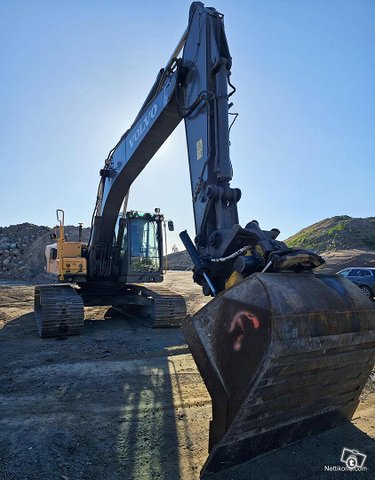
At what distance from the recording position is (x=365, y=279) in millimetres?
13516

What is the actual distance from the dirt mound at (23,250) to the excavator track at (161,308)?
60.5 feet

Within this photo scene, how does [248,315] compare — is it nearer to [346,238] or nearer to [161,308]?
[161,308]

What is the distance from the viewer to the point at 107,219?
8688 millimetres

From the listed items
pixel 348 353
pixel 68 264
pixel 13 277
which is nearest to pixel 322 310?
pixel 348 353

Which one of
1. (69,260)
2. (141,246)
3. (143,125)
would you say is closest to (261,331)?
(143,125)

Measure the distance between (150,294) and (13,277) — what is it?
1982cm

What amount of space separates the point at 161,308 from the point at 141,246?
1.60m

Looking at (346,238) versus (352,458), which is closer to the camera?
(352,458)

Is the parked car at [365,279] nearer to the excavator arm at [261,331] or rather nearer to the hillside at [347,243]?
the hillside at [347,243]

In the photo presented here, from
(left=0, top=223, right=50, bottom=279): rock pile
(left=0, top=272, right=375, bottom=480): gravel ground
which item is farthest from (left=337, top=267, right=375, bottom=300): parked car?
(left=0, top=223, right=50, bottom=279): rock pile

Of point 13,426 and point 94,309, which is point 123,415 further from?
point 94,309

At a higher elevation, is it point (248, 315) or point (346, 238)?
point (346, 238)

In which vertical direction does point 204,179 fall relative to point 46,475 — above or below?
above

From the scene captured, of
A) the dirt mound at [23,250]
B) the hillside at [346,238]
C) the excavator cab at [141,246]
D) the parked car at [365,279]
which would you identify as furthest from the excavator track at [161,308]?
the hillside at [346,238]
